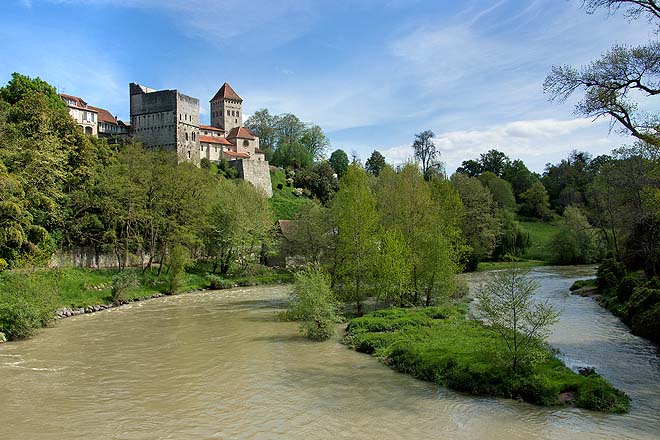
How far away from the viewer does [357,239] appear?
2639 cm

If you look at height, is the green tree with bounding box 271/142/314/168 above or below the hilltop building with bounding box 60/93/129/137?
below

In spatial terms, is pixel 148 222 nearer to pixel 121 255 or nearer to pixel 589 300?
pixel 121 255

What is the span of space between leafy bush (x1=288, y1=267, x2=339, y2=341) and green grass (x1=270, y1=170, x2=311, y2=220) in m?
45.8

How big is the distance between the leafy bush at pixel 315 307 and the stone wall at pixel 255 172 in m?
56.2

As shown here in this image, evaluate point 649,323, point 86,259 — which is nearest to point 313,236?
point 86,259

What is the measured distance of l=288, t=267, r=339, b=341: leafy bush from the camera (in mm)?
21453

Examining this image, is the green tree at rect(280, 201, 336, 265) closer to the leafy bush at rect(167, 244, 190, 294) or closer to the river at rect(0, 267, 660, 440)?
the leafy bush at rect(167, 244, 190, 294)

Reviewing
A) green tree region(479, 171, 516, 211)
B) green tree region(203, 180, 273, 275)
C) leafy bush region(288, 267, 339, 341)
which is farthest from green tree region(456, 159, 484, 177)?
leafy bush region(288, 267, 339, 341)

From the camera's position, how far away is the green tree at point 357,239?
1036 inches

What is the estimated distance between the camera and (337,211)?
28297mm

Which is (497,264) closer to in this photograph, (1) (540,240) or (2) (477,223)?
(2) (477,223)

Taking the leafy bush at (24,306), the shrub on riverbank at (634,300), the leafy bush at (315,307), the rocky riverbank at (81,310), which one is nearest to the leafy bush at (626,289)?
the shrub on riverbank at (634,300)

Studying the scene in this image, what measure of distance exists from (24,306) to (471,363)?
20143mm

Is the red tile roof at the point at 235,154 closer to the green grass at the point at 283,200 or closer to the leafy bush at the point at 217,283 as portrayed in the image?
the green grass at the point at 283,200
